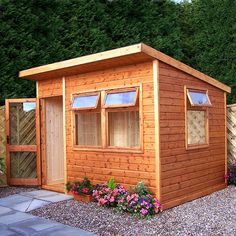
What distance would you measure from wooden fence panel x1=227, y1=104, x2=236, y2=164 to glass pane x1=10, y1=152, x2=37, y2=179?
451 centimetres

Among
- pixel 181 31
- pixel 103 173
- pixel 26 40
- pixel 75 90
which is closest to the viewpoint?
pixel 103 173

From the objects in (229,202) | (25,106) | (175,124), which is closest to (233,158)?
(229,202)

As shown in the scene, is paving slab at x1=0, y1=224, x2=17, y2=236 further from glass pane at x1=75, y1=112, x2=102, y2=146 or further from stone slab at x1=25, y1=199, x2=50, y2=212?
glass pane at x1=75, y1=112, x2=102, y2=146

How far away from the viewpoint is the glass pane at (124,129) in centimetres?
604

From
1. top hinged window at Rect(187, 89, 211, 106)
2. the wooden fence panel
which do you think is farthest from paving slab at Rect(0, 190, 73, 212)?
the wooden fence panel

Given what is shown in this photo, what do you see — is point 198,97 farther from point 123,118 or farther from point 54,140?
point 54,140

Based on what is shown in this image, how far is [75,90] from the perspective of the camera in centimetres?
677

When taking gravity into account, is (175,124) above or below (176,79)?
below

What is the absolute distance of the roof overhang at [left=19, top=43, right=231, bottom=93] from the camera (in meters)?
5.30

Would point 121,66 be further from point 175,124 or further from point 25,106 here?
point 25,106

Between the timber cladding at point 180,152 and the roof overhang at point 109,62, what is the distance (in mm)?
117

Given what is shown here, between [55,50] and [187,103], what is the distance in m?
4.85

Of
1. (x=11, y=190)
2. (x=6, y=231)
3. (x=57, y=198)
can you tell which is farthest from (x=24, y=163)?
(x=6, y=231)

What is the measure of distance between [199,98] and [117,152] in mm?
1870
